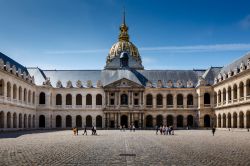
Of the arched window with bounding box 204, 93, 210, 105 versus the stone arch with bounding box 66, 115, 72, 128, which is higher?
the arched window with bounding box 204, 93, 210, 105

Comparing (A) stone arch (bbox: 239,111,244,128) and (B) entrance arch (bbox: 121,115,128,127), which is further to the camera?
(B) entrance arch (bbox: 121,115,128,127)

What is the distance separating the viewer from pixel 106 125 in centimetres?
7975

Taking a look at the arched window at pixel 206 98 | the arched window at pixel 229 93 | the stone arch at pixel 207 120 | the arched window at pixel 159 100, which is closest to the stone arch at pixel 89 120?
the arched window at pixel 159 100

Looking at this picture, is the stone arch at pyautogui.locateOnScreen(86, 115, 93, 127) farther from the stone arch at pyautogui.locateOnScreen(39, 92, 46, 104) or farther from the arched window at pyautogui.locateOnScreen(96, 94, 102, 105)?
the stone arch at pyautogui.locateOnScreen(39, 92, 46, 104)

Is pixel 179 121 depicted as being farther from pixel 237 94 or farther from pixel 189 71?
pixel 237 94

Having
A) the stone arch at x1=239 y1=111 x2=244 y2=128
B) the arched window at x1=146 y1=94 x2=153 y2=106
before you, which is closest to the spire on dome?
the arched window at x1=146 y1=94 x2=153 y2=106

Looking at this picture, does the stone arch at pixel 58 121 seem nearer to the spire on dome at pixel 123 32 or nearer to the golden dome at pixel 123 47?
the golden dome at pixel 123 47

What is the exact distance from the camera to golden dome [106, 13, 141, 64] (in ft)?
411

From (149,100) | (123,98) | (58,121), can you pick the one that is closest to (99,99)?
(123,98)

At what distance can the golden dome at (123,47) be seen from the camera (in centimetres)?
12512

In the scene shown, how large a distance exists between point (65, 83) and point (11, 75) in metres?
24.4

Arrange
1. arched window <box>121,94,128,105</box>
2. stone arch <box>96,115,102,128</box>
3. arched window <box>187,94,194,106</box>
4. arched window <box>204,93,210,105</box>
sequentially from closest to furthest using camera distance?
arched window <box>204,93,210,105</box> → arched window <box>187,94,194,106</box> → arched window <box>121,94,128,105</box> → stone arch <box>96,115,102,128</box>

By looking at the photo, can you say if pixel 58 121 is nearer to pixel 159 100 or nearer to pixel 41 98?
pixel 41 98

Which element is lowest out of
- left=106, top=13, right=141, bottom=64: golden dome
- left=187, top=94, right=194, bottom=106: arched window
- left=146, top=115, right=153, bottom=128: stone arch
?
left=146, top=115, right=153, bottom=128: stone arch
